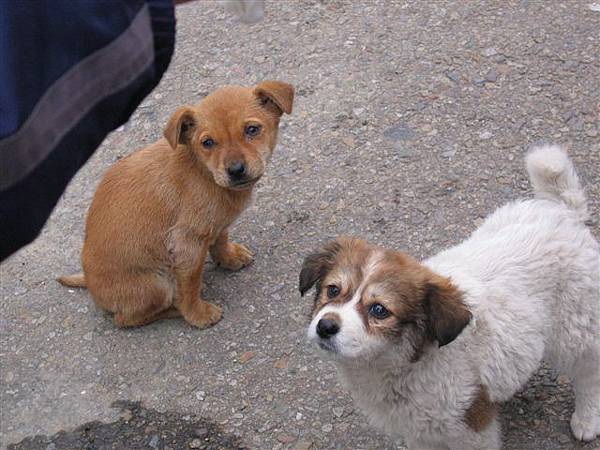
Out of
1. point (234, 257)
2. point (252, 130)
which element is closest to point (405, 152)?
point (234, 257)

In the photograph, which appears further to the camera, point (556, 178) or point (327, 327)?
point (556, 178)

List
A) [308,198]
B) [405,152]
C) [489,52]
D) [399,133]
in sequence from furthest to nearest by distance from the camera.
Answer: [489,52]
[399,133]
[405,152]
[308,198]

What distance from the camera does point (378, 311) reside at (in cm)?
294

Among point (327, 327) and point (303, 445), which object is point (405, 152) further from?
point (327, 327)

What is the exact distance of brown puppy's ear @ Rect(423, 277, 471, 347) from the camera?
2.91 m

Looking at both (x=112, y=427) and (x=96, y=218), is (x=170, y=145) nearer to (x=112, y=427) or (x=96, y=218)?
(x=96, y=218)

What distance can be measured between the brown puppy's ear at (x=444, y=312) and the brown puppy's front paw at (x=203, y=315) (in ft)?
5.24

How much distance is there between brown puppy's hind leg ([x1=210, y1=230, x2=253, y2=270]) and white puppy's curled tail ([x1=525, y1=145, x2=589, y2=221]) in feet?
5.63

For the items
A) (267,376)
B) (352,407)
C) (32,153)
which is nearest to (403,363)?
(352,407)

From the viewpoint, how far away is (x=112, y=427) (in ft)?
12.9

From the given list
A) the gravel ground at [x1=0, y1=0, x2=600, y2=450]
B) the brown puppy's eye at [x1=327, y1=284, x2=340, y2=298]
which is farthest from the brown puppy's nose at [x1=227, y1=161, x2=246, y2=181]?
the brown puppy's eye at [x1=327, y1=284, x2=340, y2=298]

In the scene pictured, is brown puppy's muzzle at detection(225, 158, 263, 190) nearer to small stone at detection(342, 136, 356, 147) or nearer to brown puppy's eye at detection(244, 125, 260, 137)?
brown puppy's eye at detection(244, 125, 260, 137)

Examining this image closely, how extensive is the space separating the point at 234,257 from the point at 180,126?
90cm

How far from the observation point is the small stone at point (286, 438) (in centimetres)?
374
